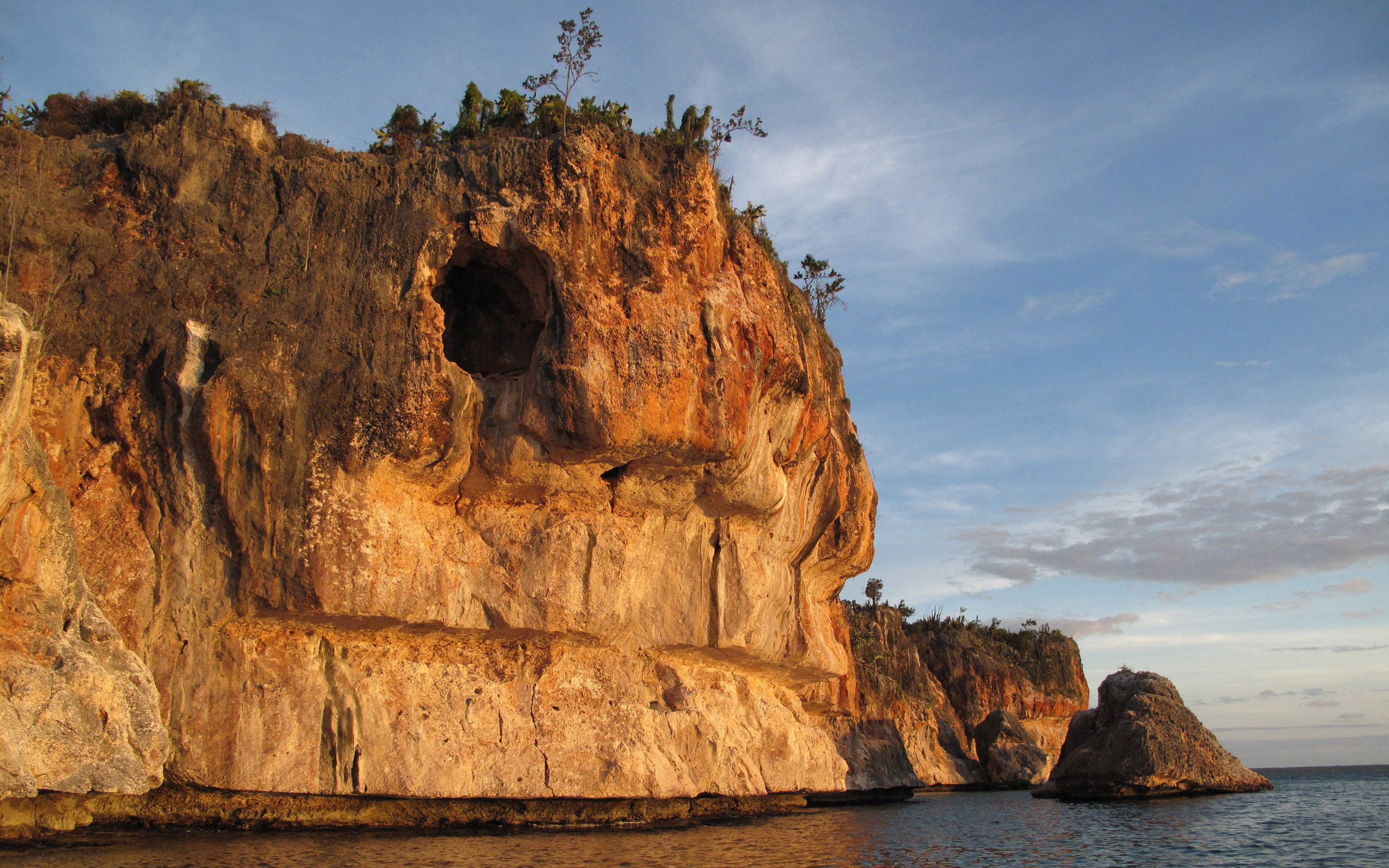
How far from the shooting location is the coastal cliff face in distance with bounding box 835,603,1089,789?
151ft

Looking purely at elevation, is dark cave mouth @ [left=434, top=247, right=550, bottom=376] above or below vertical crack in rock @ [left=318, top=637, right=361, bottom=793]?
above

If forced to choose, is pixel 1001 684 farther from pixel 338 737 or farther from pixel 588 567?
pixel 338 737

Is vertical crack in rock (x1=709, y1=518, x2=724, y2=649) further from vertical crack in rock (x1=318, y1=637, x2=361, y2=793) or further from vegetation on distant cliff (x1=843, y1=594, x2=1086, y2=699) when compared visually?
vegetation on distant cliff (x1=843, y1=594, x2=1086, y2=699)

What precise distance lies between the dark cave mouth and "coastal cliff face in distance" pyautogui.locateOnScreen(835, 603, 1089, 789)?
21.7 m

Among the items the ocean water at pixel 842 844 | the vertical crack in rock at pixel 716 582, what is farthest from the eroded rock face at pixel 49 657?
the vertical crack in rock at pixel 716 582

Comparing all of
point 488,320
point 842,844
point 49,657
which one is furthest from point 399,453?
point 842,844

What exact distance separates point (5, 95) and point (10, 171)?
2.39 meters

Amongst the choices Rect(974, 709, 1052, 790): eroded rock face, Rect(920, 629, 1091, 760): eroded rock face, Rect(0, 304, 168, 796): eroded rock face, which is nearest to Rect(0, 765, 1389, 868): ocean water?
Rect(0, 304, 168, 796): eroded rock face

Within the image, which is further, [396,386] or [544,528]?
[544,528]

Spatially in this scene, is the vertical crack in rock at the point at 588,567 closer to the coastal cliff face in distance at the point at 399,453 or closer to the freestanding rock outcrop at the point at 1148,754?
the coastal cliff face in distance at the point at 399,453

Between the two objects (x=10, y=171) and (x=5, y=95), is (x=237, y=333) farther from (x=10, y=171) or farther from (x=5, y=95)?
(x=5, y=95)

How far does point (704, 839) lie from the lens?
52.3 feet

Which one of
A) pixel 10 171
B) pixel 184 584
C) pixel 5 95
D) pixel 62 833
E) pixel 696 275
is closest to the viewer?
pixel 62 833

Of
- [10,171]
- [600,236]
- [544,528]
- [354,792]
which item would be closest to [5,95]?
[10,171]
